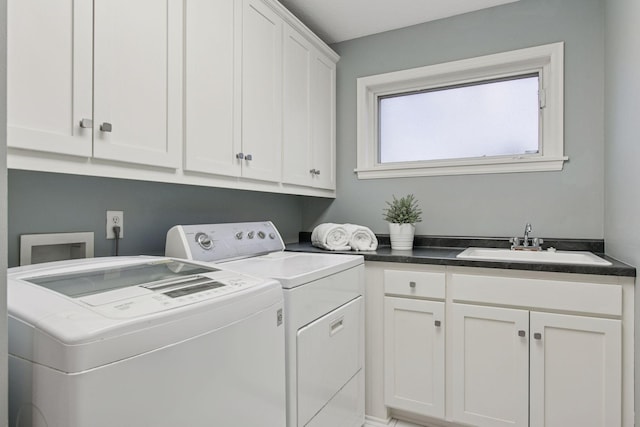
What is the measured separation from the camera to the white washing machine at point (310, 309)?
135 centimetres

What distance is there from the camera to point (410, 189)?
2492mm

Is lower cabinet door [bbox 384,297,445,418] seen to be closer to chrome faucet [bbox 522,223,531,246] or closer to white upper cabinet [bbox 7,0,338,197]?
chrome faucet [bbox 522,223,531,246]

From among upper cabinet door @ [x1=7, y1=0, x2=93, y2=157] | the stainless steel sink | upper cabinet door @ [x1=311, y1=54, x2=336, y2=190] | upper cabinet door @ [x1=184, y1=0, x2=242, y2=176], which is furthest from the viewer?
upper cabinet door @ [x1=311, y1=54, x2=336, y2=190]

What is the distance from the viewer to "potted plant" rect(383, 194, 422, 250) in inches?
89.1

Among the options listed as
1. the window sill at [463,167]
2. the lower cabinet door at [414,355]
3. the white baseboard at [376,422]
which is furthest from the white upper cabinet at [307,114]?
the white baseboard at [376,422]

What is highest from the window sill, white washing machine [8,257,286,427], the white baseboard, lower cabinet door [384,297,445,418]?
the window sill

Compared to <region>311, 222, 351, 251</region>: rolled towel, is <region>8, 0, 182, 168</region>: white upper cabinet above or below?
above

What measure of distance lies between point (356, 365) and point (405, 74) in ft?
6.07

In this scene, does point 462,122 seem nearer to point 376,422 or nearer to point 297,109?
point 297,109

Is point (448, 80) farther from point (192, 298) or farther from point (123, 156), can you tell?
point (192, 298)

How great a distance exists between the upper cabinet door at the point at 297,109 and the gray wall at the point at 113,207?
0.35m

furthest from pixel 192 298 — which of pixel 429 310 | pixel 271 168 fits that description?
pixel 429 310

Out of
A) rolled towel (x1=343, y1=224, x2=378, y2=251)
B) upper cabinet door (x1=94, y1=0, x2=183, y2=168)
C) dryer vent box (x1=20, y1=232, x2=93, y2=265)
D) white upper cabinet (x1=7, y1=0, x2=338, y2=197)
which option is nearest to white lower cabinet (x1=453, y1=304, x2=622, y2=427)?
rolled towel (x1=343, y1=224, x2=378, y2=251)

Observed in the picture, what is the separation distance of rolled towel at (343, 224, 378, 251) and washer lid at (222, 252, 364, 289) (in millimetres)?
254
